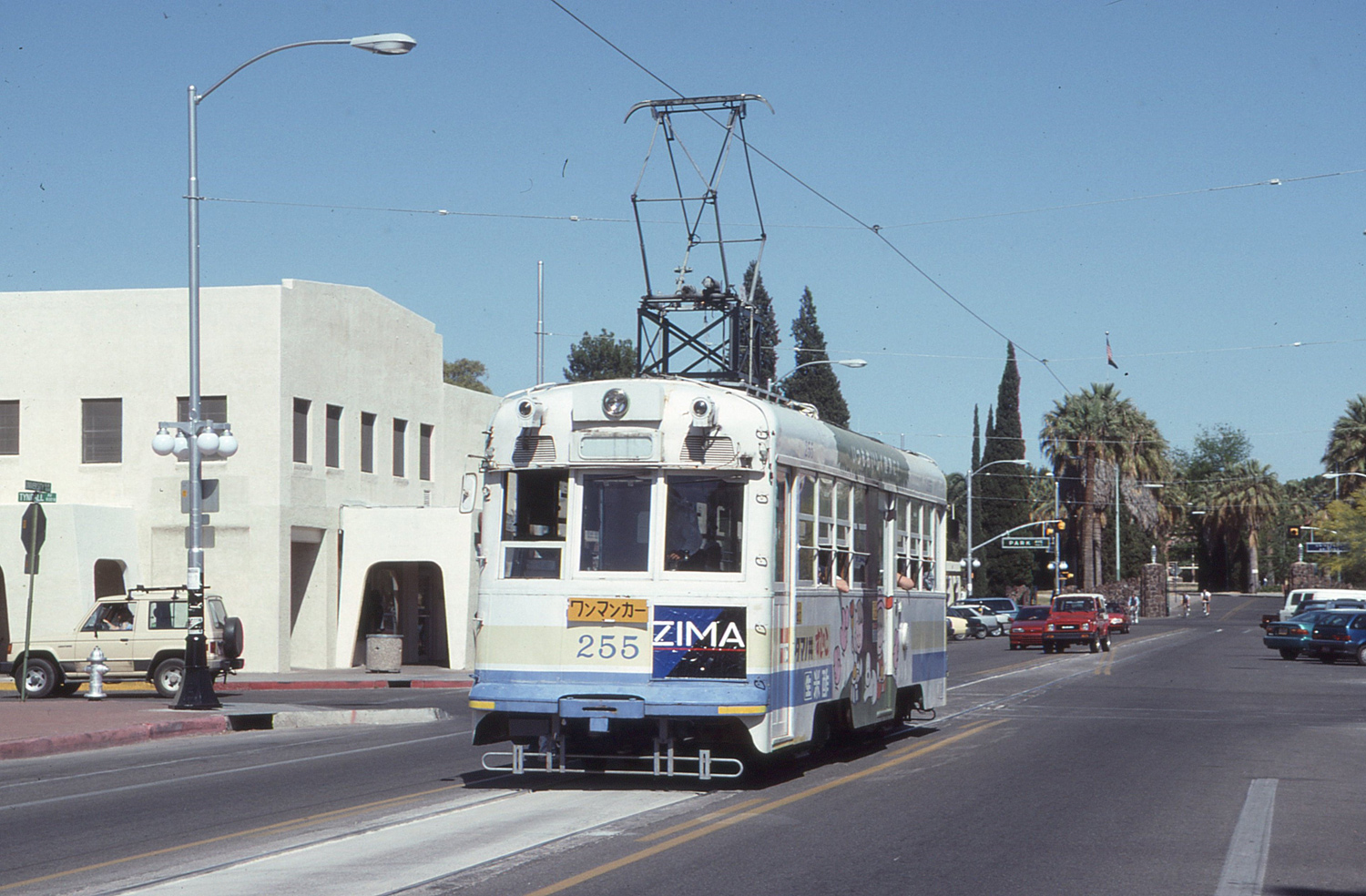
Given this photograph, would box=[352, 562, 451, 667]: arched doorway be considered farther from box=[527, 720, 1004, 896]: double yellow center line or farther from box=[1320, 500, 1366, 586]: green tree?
box=[1320, 500, 1366, 586]: green tree

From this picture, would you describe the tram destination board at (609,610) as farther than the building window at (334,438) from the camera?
No

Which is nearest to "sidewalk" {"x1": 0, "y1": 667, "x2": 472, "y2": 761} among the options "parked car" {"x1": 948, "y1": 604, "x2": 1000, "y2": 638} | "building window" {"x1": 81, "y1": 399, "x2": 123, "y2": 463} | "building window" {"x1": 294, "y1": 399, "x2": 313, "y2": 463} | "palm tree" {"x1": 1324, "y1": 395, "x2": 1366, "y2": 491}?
"building window" {"x1": 294, "y1": 399, "x2": 313, "y2": 463}

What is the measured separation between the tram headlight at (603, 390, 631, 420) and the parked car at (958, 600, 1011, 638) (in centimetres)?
5773

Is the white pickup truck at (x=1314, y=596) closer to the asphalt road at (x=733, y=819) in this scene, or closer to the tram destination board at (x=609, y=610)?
the asphalt road at (x=733, y=819)

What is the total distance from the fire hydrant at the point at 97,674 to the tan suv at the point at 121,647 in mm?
433

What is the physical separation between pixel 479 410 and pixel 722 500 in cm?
3196

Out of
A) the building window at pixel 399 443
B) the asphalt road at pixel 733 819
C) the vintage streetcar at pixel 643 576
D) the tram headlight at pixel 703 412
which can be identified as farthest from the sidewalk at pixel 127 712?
the tram headlight at pixel 703 412

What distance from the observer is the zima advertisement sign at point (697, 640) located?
12.3 meters

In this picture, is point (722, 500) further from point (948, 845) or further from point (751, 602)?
point (948, 845)

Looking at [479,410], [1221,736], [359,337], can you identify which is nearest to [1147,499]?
[479,410]

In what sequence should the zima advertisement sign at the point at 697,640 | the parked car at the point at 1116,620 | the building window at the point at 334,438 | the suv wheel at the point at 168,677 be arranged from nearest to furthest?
the zima advertisement sign at the point at 697,640
the suv wheel at the point at 168,677
the building window at the point at 334,438
the parked car at the point at 1116,620

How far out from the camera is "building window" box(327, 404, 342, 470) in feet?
121

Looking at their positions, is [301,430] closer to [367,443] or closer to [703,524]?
[367,443]

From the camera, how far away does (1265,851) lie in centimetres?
1000
